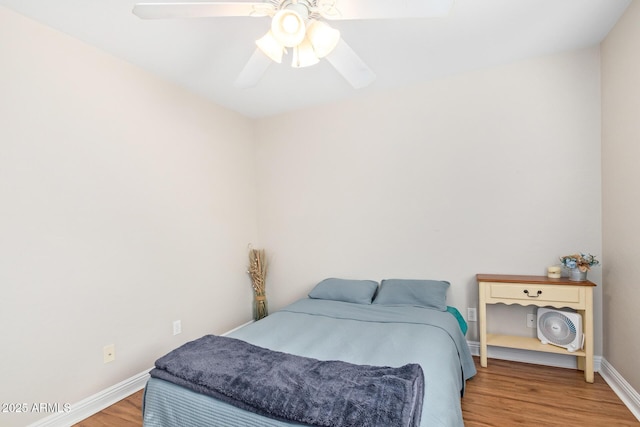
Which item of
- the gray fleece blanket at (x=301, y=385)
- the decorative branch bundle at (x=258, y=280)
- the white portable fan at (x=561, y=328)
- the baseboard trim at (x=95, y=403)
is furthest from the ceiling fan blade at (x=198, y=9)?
the white portable fan at (x=561, y=328)

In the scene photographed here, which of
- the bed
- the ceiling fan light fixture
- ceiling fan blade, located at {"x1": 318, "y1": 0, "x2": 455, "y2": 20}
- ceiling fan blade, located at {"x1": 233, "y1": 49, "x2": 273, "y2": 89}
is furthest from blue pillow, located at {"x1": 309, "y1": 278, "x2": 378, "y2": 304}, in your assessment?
ceiling fan blade, located at {"x1": 318, "y1": 0, "x2": 455, "y2": 20}

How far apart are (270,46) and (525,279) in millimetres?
2495

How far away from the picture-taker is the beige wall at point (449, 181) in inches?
98.7

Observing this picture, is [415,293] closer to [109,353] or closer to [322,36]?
[322,36]

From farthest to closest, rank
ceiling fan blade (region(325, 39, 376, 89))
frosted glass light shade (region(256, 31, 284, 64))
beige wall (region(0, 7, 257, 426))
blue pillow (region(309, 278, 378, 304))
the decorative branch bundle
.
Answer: the decorative branch bundle
blue pillow (region(309, 278, 378, 304))
beige wall (region(0, 7, 257, 426))
ceiling fan blade (region(325, 39, 376, 89))
frosted glass light shade (region(256, 31, 284, 64))

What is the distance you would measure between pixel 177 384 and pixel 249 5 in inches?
71.7

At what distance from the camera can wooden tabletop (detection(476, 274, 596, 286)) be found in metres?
2.31

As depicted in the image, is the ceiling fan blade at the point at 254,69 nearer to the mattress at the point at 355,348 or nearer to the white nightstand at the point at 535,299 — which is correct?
the mattress at the point at 355,348

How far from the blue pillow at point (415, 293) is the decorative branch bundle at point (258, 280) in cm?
143

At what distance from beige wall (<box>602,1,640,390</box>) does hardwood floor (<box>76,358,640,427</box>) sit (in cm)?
25

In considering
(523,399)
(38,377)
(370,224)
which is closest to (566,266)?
(523,399)

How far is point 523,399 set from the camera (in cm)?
209

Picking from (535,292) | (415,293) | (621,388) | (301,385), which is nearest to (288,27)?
(301,385)

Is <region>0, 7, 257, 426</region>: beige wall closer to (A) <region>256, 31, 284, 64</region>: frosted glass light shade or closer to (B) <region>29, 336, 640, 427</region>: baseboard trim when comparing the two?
(B) <region>29, 336, 640, 427</region>: baseboard trim
